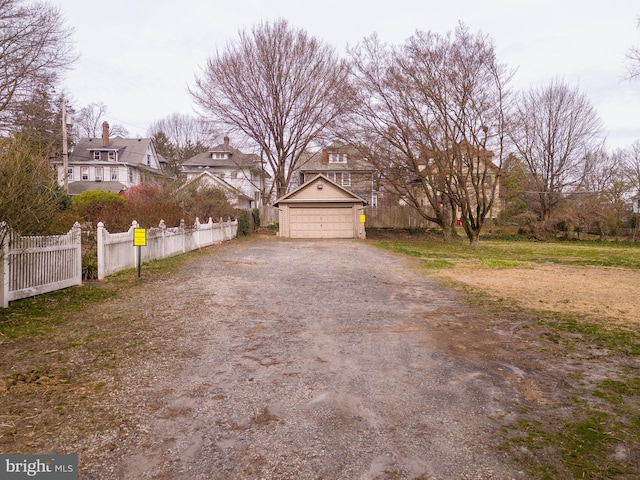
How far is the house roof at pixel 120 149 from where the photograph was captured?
40.7 meters

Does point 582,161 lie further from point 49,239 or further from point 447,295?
point 49,239

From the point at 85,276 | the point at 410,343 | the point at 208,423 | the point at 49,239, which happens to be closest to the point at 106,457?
the point at 208,423

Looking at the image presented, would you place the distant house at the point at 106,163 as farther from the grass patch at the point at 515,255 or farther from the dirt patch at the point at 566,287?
the dirt patch at the point at 566,287

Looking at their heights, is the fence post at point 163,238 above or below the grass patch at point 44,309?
above

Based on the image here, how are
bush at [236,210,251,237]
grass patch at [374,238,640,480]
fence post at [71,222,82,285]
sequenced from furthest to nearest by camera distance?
bush at [236,210,251,237] → fence post at [71,222,82,285] → grass patch at [374,238,640,480]

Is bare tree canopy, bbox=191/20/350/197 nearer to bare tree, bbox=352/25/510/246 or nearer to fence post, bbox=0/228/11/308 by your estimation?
bare tree, bbox=352/25/510/246

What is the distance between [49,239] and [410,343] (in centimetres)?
641

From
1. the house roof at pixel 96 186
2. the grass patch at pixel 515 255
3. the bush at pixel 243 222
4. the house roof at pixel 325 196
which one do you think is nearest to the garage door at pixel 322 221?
the house roof at pixel 325 196

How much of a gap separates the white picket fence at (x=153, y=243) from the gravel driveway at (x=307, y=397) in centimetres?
288

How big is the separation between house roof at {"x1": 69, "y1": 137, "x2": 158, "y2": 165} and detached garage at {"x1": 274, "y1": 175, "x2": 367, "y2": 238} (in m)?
20.3

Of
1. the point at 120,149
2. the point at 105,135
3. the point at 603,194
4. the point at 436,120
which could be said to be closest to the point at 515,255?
the point at 436,120

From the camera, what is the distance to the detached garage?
28.0m

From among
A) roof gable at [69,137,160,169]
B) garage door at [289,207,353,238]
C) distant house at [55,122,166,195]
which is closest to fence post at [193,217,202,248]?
garage door at [289,207,353,238]

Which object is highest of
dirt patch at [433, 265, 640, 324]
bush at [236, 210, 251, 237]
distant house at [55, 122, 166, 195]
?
distant house at [55, 122, 166, 195]
